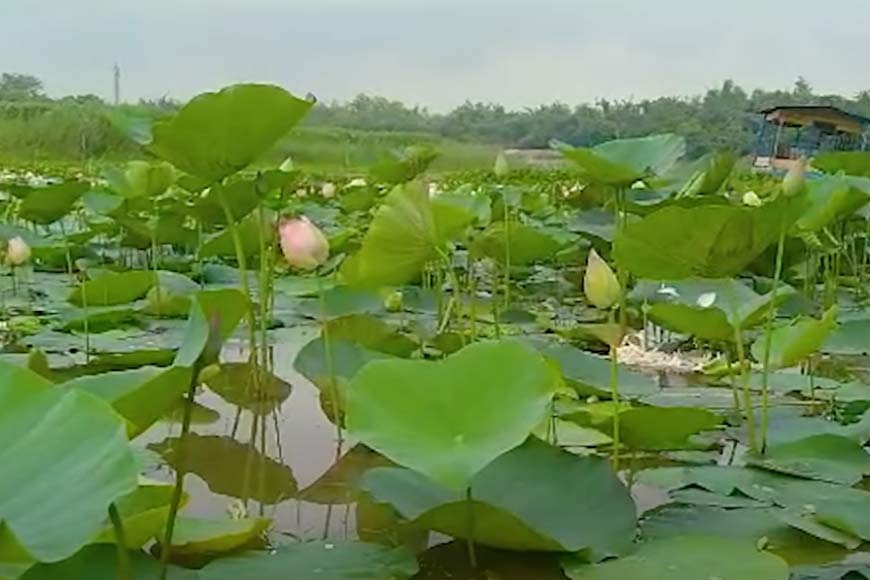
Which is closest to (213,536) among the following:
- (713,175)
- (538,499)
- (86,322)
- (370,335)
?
(538,499)

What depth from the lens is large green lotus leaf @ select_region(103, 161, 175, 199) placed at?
1.93m

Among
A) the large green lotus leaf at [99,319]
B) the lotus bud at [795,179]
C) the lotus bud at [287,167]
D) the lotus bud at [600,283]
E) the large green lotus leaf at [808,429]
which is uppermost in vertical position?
the lotus bud at [795,179]

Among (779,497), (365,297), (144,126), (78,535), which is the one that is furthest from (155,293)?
(78,535)

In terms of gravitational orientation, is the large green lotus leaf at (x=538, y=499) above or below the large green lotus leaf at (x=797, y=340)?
below

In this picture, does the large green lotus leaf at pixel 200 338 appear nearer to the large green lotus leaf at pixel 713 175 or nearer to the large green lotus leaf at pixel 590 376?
the large green lotus leaf at pixel 590 376

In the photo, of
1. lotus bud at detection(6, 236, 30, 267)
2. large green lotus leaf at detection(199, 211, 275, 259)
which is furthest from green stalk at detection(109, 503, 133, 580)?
lotus bud at detection(6, 236, 30, 267)

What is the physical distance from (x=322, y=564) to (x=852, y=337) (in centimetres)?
83

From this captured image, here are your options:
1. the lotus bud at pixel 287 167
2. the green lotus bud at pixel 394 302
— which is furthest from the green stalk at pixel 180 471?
the green lotus bud at pixel 394 302

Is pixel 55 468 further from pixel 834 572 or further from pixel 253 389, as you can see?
pixel 253 389

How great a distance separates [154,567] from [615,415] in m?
0.34

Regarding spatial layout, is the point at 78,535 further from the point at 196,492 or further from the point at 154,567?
the point at 196,492

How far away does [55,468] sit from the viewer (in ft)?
1.41

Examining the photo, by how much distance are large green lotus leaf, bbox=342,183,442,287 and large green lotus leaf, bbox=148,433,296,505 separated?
21cm

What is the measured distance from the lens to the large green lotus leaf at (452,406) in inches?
20.6
